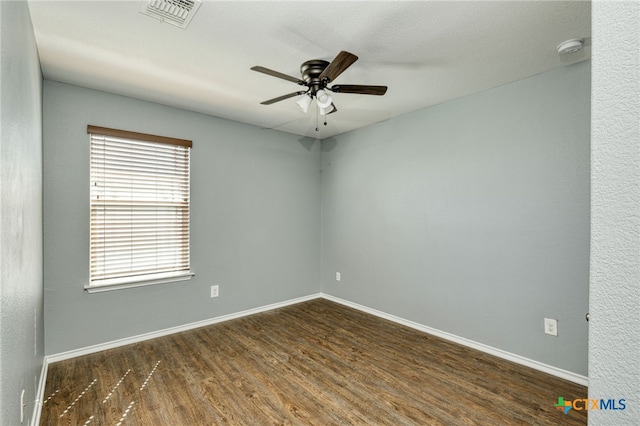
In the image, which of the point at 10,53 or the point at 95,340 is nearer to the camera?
the point at 10,53

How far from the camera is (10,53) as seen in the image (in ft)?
3.88

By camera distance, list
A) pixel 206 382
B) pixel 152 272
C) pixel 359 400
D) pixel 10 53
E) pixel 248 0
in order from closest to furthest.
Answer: pixel 10 53 → pixel 248 0 → pixel 359 400 → pixel 206 382 → pixel 152 272

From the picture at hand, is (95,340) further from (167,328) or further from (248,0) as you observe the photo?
(248,0)

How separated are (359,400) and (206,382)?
119cm

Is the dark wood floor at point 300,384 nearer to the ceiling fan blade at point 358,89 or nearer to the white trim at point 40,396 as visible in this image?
the white trim at point 40,396

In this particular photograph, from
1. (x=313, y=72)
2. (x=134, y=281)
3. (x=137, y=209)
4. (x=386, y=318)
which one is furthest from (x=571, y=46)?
(x=134, y=281)

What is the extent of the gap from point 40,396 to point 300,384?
180 centimetres

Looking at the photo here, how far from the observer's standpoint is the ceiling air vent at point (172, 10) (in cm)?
167

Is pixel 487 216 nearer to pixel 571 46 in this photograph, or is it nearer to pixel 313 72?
pixel 571 46

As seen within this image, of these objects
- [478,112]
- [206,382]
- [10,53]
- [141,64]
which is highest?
[141,64]

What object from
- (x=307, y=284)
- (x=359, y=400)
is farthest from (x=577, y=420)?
(x=307, y=284)

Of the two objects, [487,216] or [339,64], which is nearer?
[339,64]

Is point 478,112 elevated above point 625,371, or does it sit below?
above

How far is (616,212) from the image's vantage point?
612 millimetres
